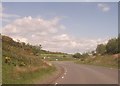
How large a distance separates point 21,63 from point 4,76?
320 inches

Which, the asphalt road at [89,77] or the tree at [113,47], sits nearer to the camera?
the asphalt road at [89,77]

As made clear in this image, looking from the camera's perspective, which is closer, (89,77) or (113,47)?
(89,77)

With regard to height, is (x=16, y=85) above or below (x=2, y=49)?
below

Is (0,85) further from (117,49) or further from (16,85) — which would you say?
(117,49)

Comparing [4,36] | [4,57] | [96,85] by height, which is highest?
[4,36]

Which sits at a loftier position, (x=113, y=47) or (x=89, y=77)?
(x=113, y=47)

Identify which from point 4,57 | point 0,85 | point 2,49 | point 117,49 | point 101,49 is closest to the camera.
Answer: point 0,85

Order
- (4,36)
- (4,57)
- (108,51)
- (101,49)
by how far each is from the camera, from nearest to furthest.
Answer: (4,57) < (4,36) < (108,51) < (101,49)

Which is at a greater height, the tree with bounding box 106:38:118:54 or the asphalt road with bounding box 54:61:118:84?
the tree with bounding box 106:38:118:54

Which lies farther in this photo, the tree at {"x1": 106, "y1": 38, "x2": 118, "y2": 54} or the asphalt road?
the tree at {"x1": 106, "y1": 38, "x2": 118, "y2": 54}

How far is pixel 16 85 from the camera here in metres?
22.2

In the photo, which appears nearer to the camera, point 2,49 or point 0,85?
point 0,85

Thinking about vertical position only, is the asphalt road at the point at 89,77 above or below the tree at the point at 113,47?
below

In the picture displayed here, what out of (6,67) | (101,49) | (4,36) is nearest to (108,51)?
(101,49)
